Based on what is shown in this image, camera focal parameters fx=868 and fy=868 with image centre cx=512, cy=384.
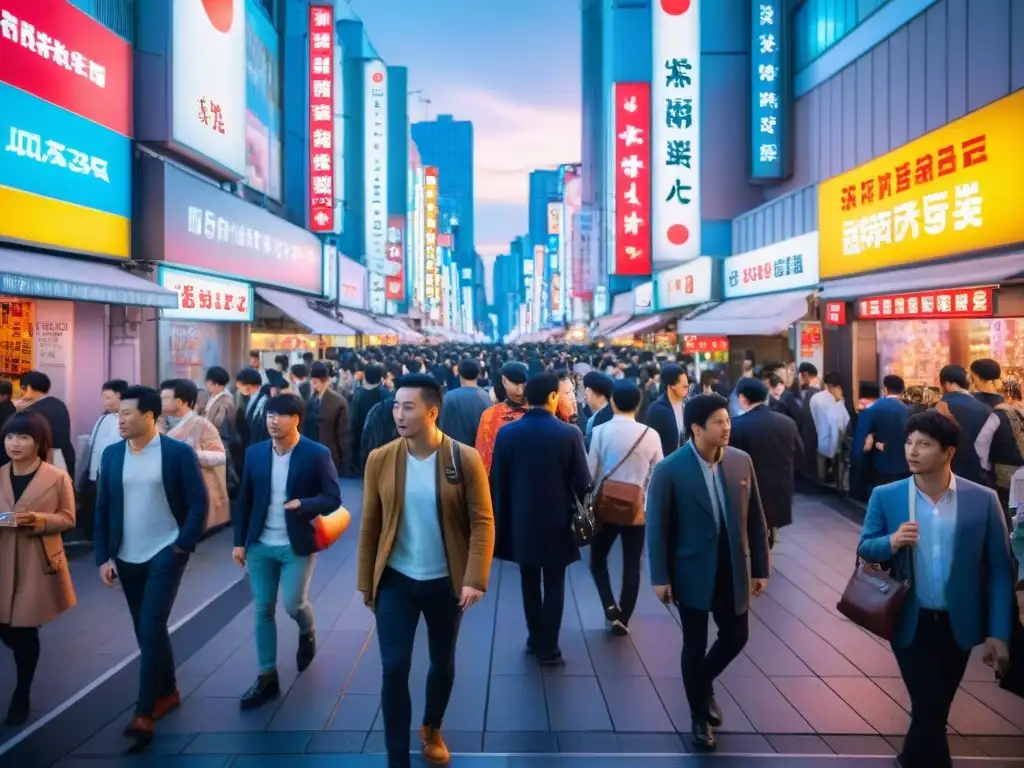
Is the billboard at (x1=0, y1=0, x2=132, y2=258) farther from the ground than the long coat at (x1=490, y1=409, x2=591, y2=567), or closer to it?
farther from the ground


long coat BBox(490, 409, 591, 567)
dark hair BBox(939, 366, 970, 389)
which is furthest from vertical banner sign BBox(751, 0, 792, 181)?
long coat BBox(490, 409, 591, 567)

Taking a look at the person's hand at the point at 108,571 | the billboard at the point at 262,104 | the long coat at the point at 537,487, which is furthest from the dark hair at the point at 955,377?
the billboard at the point at 262,104

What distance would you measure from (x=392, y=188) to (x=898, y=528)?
59189 millimetres

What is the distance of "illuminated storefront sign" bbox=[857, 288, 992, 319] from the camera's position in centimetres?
889

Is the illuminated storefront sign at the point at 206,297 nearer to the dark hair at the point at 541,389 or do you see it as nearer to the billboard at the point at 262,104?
the billboard at the point at 262,104

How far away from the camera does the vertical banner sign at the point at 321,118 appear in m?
22.9

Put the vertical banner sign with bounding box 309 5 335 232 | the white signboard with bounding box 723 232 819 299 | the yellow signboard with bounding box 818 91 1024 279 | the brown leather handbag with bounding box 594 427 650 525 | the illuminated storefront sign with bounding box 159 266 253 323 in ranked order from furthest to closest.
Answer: the vertical banner sign with bounding box 309 5 335 232 → the white signboard with bounding box 723 232 819 299 → the illuminated storefront sign with bounding box 159 266 253 323 → the yellow signboard with bounding box 818 91 1024 279 → the brown leather handbag with bounding box 594 427 650 525

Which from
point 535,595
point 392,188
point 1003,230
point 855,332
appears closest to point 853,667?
point 535,595

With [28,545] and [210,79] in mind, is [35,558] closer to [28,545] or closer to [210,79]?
[28,545]

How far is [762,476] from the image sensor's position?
6.86m

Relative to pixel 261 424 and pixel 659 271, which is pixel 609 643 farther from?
pixel 659 271

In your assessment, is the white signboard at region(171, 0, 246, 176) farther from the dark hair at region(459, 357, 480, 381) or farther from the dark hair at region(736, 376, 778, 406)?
the dark hair at region(736, 376, 778, 406)

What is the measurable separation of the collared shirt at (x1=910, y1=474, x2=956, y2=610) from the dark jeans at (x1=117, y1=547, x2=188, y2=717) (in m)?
3.30

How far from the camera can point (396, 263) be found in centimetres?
5250
